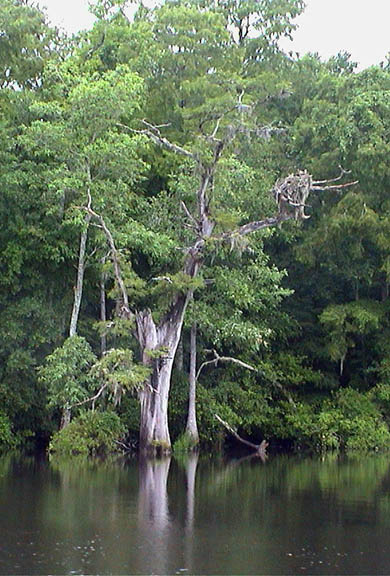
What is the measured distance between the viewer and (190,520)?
1565cm

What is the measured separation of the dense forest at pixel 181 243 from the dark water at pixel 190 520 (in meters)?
4.85

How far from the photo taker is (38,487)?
19.0 meters

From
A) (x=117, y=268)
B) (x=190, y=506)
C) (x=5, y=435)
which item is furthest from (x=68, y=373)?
(x=190, y=506)

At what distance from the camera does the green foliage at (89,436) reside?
26.2 m

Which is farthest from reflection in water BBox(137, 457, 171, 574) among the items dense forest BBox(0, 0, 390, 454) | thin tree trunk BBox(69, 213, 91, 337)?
thin tree trunk BBox(69, 213, 91, 337)

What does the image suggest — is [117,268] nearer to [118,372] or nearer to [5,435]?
[118,372]

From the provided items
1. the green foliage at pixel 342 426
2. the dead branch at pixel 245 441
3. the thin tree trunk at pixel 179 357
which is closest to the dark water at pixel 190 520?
the dead branch at pixel 245 441

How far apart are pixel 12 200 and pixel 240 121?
695 centimetres

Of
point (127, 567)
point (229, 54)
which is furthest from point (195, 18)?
point (127, 567)

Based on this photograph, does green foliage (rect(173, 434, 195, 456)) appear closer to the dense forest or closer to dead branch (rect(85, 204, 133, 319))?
the dense forest

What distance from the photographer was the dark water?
12312 millimetres

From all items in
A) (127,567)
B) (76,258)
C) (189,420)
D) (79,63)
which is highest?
(79,63)

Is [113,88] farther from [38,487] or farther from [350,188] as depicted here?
[38,487]

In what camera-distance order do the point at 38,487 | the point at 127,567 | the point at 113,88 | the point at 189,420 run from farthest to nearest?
the point at 189,420 → the point at 113,88 → the point at 38,487 → the point at 127,567
